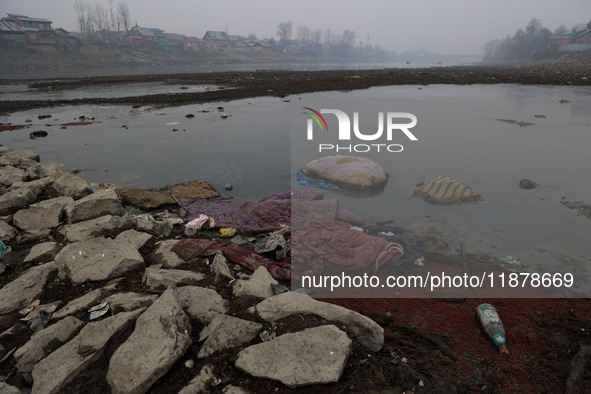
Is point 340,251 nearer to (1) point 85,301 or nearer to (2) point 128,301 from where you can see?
(2) point 128,301

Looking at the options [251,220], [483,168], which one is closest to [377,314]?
[251,220]

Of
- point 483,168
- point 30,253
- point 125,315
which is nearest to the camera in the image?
point 125,315

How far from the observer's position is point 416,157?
7723 mm

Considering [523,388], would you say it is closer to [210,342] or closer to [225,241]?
[210,342]

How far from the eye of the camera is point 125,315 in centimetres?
260

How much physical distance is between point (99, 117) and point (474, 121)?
13.6 meters

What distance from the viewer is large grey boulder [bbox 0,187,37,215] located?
4.83 meters

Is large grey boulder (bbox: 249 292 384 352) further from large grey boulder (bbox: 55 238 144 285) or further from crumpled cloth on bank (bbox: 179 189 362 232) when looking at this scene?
crumpled cloth on bank (bbox: 179 189 362 232)

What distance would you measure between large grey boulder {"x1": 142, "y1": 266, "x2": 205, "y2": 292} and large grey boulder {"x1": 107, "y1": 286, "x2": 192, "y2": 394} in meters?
0.53

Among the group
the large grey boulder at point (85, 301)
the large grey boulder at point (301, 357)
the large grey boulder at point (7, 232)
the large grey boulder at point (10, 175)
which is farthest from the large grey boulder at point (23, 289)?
the large grey boulder at point (10, 175)

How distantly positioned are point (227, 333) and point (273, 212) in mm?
2659

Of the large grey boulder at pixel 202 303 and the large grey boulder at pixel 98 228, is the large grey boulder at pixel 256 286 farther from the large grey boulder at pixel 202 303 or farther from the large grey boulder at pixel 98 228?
the large grey boulder at pixel 98 228

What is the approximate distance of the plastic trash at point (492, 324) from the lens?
258 cm

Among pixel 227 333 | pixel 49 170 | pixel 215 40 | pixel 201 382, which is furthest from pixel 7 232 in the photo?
pixel 215 40
